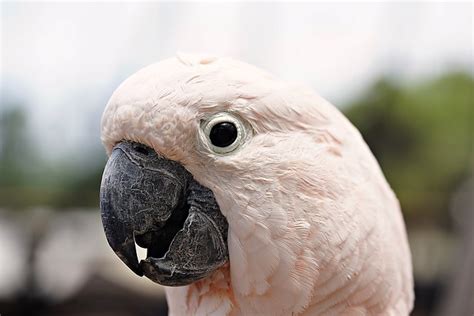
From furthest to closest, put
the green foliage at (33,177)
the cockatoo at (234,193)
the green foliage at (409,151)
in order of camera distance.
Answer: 1. the green foliage at (409,151)
2. the green foliage at (33,177)
3. the cockatoo at (234,193)

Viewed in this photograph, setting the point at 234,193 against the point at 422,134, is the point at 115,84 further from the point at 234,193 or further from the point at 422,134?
the point at 422,134

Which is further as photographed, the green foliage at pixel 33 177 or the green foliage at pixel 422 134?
the green foliage at pixel 422 134

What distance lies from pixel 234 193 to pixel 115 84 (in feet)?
15.7

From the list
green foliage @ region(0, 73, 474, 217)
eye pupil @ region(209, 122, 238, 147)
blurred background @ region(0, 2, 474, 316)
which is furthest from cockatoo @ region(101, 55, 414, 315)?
green foliage @ region(0, 73, 474, 217)

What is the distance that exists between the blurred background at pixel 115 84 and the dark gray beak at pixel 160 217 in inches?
181

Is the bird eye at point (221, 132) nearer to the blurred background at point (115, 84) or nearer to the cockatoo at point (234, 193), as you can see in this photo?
the cockatoo at point (234, 193)

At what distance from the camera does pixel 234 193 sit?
1159 millimetres

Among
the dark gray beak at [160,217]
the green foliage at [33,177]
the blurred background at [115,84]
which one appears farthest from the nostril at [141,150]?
the green foliage at [33,177]

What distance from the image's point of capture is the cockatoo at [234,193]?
116 cm

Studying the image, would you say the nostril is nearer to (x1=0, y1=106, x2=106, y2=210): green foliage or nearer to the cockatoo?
the cockatoo

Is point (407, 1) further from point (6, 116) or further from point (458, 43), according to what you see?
point (6, 116)

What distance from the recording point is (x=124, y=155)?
119 centimetres

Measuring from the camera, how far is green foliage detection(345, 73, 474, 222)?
848 centimetres

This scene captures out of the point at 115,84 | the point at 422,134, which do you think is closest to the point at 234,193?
the point at 115,84
